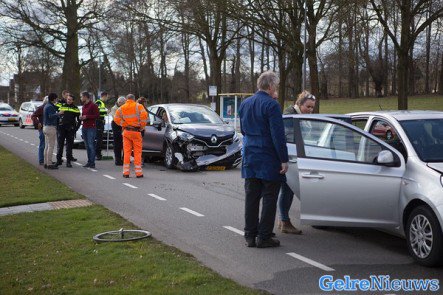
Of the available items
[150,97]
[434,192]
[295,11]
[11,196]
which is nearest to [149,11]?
[295,11]

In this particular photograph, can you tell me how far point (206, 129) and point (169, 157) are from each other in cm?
128

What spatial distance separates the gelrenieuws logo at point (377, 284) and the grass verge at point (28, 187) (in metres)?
6.11

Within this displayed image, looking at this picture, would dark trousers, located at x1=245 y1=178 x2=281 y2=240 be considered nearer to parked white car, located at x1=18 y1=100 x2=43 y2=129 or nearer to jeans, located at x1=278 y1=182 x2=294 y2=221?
jeans, located at x1=278 y1=182 x2=294 y2=221

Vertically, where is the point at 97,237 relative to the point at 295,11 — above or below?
below

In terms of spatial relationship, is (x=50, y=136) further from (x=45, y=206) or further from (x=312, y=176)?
(x=312, y=176)

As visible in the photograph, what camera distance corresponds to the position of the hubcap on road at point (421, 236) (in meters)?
6.15

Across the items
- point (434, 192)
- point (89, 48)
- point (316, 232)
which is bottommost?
point (316, 232)

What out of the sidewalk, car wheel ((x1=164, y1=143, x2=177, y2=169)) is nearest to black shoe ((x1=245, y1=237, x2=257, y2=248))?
the sidewalk

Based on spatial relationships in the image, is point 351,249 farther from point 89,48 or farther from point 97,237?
point 89,48

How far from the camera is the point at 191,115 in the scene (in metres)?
16.0

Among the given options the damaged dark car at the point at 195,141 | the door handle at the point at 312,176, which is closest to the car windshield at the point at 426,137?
the door handle at the point at 312,176

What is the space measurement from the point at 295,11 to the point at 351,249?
21795mm

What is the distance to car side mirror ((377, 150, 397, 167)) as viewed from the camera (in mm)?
Result: 6609

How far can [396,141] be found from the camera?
23.6ft
